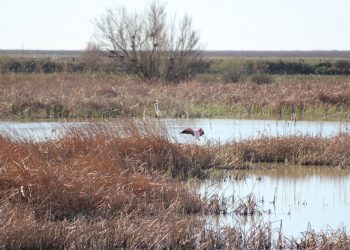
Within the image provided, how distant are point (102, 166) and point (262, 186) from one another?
9.94ft

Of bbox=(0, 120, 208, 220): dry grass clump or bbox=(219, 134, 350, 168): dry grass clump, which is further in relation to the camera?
bbox=(219, 134, 350, 168): dry grass clump

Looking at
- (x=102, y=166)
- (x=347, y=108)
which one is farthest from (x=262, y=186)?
(x=347, y=108)

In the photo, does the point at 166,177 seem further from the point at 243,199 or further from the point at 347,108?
the point at 347,108

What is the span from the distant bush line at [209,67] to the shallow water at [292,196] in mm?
20766

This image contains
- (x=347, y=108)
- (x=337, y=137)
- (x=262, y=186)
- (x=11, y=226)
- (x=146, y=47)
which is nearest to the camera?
(x=11, y=226)

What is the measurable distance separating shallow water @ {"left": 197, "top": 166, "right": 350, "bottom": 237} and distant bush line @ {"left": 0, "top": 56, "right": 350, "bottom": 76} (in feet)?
68.1

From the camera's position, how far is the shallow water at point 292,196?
35.4 ft

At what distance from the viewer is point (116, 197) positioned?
34.8 ft

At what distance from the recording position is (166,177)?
40.7 ft

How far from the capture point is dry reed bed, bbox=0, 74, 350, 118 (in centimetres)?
2452

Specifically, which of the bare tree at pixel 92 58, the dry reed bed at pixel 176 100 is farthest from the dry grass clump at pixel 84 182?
the bare tree at pixel 92 58

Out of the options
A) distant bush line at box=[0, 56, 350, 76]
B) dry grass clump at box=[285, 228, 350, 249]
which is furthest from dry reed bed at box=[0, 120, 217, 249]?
distant bush line at box=[0, 56, 350, 76]

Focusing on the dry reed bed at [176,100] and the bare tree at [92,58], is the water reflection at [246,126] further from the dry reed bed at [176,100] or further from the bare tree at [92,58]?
the bare tree at [92,58]

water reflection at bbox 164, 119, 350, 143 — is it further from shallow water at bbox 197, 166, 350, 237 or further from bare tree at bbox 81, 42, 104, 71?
bare tree at bbox 81, 42, 104, 71
